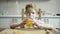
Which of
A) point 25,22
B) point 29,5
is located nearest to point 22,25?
point 25,22

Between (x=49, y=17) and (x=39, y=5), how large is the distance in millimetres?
100

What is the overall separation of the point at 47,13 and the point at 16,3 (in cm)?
22

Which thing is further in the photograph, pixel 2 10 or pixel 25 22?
pixel 2 10

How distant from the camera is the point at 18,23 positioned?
26.8 inches

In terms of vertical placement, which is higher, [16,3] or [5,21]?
[16,3]

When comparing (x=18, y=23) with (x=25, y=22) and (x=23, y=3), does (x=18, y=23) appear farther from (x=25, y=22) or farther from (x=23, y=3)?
(x=23, y=3)

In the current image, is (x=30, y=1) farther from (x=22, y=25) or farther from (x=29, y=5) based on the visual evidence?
(x=22, y=25)

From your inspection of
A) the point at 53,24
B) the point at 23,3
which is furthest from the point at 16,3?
the point at 53,24

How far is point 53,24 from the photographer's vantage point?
2.33 ft

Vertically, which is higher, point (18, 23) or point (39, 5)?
point (39, 5)

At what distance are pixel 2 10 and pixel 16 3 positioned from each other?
0.10m

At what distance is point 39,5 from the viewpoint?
0.75m

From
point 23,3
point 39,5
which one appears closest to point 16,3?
point 23,3

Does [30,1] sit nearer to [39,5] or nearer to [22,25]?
[39,5]
